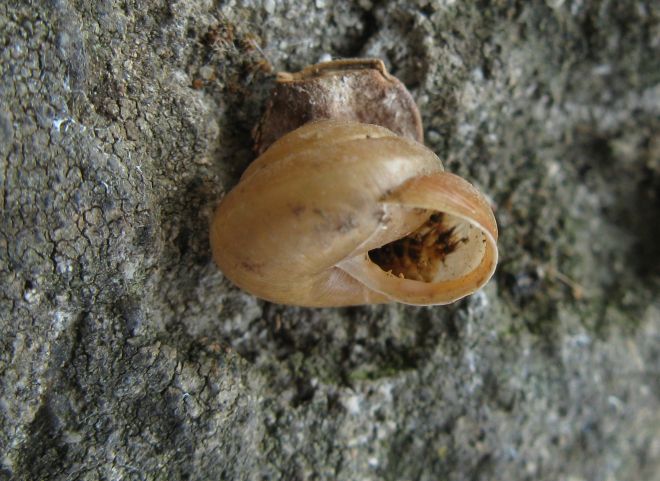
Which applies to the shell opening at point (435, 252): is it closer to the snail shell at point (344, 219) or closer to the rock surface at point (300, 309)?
the snail shell at point (344, 219)

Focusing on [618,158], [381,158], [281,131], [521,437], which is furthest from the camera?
[618,158]

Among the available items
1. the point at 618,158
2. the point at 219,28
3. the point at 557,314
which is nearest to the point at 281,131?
the point at 219,28

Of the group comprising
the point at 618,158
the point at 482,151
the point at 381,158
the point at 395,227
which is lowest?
the point at 618,158

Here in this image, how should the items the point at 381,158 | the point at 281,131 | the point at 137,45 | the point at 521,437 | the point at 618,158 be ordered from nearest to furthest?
the point at 381,158
the point at 137,45
the point at 281,131
the point at 521,437
the point at 618,158

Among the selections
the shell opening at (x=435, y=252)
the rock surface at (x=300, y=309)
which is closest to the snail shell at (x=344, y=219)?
the shell opening at (x=435, y=252)

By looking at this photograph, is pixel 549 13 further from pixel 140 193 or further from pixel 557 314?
pixel 140 193

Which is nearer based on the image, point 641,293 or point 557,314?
point 557,314

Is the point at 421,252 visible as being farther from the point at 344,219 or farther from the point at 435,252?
the point at 344,219

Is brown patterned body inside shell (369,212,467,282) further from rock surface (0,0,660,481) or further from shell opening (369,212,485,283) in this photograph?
rock surface (0,0,660,481)
